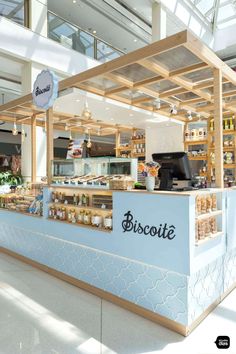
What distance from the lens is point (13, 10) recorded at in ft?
22.4

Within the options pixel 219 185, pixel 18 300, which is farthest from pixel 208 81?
pixel 18 300

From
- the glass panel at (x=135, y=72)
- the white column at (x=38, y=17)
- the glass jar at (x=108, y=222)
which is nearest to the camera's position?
the glass jar at (x=108, y=222)

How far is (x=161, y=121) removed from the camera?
21.6ft

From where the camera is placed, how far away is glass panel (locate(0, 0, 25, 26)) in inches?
261

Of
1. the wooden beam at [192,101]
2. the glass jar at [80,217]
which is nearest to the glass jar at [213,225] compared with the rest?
the glass jar at [80,217]

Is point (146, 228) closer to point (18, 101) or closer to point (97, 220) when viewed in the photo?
point (97, 220)

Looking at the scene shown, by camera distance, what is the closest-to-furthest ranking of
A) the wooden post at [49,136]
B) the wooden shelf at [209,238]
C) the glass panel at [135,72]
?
1. the wooden shelf at [209,238]
2. the glass panel at [135,72]
3. the wooden post at [49,136]

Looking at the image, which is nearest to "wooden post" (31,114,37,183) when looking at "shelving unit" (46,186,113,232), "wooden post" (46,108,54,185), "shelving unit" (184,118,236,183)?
"wooden post" (46,108,54,185)

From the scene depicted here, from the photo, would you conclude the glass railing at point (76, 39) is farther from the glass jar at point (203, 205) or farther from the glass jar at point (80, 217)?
the glass jar at point (203, 205)

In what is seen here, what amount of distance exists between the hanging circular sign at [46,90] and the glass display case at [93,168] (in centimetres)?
91

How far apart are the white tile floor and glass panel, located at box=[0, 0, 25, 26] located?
6.45 m

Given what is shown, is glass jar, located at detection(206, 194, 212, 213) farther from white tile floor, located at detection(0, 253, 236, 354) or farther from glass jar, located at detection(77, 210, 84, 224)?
glass jar, located at detection(77, 210, 84, 224)

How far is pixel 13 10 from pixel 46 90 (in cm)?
450

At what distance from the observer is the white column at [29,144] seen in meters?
6.83
